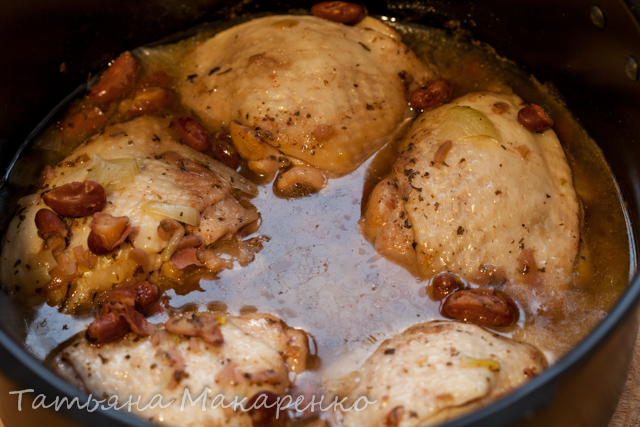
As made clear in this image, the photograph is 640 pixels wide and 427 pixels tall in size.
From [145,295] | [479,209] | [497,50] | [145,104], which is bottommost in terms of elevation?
[145,295]

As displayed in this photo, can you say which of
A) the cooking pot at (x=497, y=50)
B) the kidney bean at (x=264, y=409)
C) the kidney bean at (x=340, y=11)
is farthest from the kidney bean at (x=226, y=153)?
the kidney bean at (x=264, y=409)

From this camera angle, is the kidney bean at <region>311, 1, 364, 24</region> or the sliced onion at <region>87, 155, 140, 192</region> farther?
the kidney bean at <region>311, 1, 364, 24</region>

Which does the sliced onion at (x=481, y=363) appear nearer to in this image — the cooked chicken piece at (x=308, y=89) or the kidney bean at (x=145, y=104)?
the cooked chicken piece at (x=308, y=89)

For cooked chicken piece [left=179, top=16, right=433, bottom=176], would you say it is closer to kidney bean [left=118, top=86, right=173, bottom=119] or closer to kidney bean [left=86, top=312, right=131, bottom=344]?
kidney bean [left=118, top=86, right=173, bottom=119]

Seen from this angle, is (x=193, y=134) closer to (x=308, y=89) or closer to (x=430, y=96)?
(x=308, y=89)

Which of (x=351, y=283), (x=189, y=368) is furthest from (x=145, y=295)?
(x=351, y=283)

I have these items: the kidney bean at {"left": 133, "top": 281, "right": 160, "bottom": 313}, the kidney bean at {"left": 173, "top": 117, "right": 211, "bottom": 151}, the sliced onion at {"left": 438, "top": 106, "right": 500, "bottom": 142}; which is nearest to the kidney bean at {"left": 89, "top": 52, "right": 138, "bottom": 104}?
the kidney bean at {"left": 173, "top": 117, "right": 211, "bottom": 151}

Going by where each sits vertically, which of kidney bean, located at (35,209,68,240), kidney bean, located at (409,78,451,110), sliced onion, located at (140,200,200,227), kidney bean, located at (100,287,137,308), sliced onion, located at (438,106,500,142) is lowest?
kidney bean, located at (100,287,137,308)
